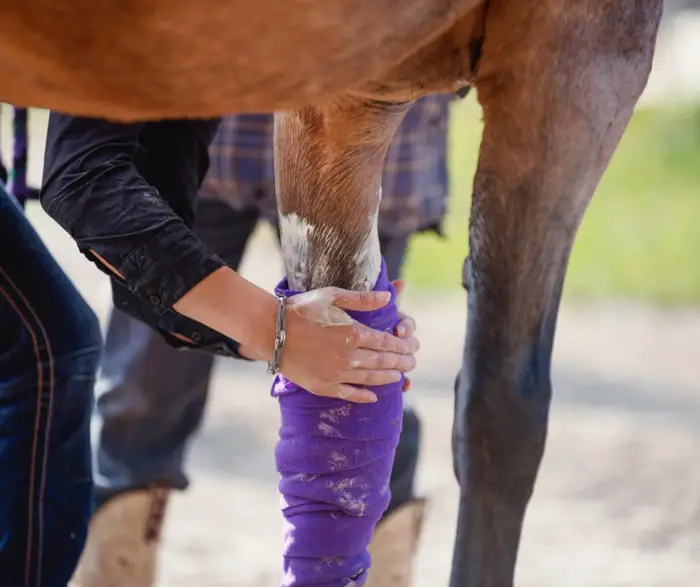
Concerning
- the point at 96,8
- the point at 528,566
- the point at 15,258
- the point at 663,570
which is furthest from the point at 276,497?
the point at 96,8

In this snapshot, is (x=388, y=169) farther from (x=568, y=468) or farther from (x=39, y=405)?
(x=568, y=468)

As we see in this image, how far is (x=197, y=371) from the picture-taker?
162cm

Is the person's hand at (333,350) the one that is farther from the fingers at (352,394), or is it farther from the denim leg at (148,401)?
the denim leg at (148,401)

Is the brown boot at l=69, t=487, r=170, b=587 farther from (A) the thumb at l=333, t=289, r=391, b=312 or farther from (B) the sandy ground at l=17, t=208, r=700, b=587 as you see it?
(A) the thumb at l=333, t=289, r=391, b=312

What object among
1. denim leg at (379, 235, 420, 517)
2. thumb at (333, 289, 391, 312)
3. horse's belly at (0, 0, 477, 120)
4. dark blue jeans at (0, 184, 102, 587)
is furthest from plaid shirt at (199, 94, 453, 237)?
horse's belly at (0, 0, 477, 120)

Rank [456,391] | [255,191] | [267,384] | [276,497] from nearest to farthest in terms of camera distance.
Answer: [456,391] < [255,191] < [276,497] < [267,384]

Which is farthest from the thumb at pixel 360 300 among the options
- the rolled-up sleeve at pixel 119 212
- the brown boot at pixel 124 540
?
the brown boot at pixel 124 540

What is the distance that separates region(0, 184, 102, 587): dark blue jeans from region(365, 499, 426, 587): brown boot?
41 centimetres

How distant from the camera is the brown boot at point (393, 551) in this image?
1.54m

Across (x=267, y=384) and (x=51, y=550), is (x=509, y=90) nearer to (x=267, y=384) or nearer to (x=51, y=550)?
(x=51, y=550)

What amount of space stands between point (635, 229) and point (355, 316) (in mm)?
2964

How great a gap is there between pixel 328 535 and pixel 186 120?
0.45 metres

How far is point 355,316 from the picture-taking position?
111cm

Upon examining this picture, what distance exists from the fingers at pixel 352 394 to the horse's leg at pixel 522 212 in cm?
13
